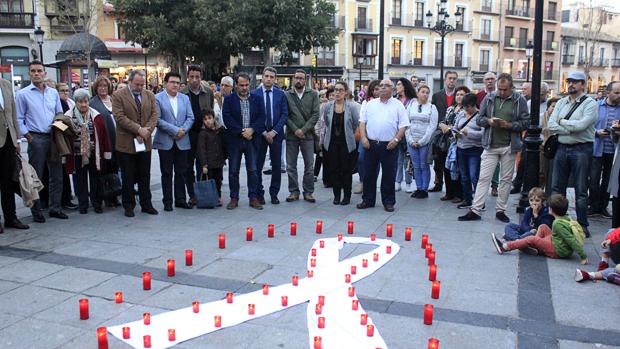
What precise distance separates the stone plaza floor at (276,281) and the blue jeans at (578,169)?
48 cm

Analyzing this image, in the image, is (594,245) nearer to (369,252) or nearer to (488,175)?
(488,175)

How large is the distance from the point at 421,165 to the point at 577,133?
2876mm

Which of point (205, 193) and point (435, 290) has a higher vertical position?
point (205, 193)

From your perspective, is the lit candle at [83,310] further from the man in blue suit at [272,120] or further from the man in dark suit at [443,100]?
the man in dark suit at [443,100]

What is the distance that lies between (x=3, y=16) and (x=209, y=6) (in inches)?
693

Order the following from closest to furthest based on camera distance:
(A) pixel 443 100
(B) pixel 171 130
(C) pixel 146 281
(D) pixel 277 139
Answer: (C) pixel 146 281, (B) pixel 171 130, (D) pixel 277 139, (A) pixel 443 100

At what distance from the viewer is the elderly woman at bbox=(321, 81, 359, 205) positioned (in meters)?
8.88

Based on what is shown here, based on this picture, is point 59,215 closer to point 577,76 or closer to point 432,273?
point 432,273

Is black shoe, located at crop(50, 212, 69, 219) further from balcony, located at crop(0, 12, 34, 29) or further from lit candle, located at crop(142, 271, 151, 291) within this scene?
balcony, located at crop(0, 12, 34, 29)

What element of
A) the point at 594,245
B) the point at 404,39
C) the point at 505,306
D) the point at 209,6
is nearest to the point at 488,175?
the point at 594,245

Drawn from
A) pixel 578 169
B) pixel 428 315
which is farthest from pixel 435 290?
pixel 578 169

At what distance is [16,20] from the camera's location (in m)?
36.9

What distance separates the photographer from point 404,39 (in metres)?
50.3

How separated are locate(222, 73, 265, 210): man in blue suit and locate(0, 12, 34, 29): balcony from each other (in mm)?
34119
